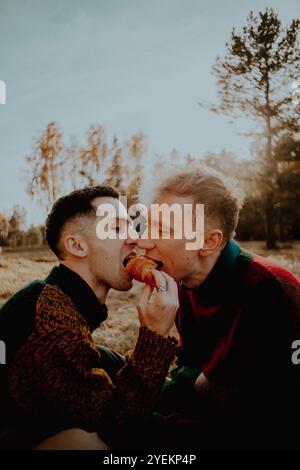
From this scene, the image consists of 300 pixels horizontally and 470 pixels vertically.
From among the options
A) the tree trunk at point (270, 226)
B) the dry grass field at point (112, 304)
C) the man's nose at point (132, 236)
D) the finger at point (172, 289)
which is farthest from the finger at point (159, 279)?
the tree trunk at point (270, 226)

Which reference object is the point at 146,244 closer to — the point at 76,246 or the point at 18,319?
the point at 76,246

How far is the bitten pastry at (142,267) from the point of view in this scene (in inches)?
107

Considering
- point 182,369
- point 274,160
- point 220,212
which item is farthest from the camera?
point 274,160

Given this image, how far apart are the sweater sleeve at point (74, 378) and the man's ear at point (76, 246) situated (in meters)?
0.69

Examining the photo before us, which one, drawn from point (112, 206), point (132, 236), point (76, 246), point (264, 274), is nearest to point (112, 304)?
point (132, 236)

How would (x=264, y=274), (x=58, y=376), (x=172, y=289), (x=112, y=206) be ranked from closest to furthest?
(x=58, y=376) < (x=172, y=289) < (x=264, y=274) < (x=112, y=206)

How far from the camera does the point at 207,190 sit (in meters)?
3.11

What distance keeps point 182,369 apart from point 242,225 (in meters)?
28.8

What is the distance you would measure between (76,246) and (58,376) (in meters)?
1.06

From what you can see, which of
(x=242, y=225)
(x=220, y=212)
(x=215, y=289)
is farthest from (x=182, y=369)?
(x=242, y=225)

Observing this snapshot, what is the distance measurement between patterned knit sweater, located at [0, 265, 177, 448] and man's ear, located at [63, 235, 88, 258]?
22.8 inches

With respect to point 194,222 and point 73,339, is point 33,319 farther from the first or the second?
point 194,222

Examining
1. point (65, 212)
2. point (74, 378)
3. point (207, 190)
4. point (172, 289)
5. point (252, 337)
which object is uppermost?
point (207, 190)
